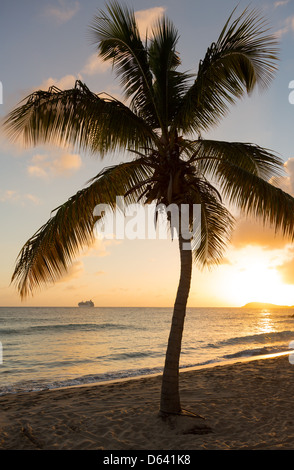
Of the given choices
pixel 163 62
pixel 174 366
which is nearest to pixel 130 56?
pixel 163 62

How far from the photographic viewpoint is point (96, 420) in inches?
264

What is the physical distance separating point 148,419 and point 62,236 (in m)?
3.44

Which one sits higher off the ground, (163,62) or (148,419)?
(163,62)

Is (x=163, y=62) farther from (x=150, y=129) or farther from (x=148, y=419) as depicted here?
(x=148, y=419)

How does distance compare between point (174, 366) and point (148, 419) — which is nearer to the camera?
point (174, 366)

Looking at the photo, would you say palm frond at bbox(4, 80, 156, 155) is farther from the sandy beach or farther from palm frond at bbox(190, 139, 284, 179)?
the sandy beach

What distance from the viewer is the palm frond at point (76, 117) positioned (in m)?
6.90

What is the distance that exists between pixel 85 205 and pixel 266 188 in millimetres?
3017

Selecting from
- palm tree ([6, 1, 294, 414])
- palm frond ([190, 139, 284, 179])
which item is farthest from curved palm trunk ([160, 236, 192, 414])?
palm frond ([190, 139, 284, 179])

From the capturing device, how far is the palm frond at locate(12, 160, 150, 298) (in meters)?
6.05

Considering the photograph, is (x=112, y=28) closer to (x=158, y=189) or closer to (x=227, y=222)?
(x=158, y=189)

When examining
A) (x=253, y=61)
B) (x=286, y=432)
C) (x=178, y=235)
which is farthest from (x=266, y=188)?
(x=286, y=432)

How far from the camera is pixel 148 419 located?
257 inches
